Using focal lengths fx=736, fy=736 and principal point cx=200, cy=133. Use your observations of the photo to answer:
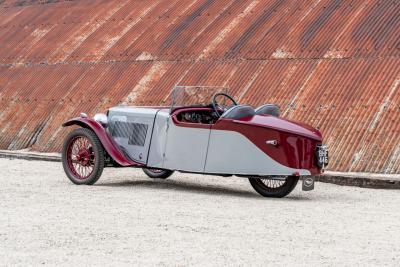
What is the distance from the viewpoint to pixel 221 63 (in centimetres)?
1533

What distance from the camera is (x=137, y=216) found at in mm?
7523

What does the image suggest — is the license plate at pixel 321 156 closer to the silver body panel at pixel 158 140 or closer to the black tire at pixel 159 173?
the silver body panel at pixel 158 140

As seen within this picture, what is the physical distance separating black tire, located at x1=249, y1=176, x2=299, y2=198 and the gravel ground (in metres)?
0.13

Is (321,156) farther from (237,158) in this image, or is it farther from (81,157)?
(81,157)

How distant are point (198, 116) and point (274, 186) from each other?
1.51 metres

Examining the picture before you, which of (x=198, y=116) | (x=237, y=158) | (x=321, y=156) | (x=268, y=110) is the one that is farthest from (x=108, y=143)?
(x=321, y=156)

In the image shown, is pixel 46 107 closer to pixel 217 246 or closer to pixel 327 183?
pixel 327 183

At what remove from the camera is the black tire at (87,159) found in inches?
409

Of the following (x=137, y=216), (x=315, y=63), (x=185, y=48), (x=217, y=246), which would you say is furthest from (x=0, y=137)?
(x=217, y=246)

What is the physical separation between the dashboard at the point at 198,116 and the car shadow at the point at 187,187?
95 cm

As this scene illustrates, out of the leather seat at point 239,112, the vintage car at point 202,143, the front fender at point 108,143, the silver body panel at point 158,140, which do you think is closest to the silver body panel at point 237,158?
the vintage car at point 202,143

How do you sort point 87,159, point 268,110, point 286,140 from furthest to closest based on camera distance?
1. point 87,159
2. point 268,110
3. point 286,140

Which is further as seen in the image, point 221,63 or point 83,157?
point 221,63

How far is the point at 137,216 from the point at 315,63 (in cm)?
722
